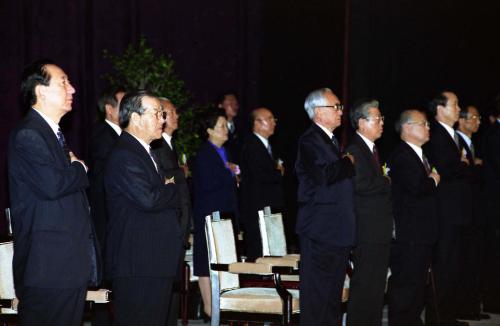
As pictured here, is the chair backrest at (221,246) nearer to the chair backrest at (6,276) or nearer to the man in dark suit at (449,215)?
the chair backrest at (6,276)

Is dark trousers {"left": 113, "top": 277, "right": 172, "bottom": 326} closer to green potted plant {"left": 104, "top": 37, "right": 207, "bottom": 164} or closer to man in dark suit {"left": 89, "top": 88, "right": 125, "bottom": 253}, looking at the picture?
man in dark suit {"left": 89, "top": 88, "right": 125, "bottom": 253}

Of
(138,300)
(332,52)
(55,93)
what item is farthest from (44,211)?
(332,52)

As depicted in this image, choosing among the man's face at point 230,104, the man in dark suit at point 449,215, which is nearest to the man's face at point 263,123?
the man's face at point 230,104

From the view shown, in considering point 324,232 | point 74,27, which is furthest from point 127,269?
point 74,27

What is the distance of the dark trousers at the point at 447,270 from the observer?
5.90m

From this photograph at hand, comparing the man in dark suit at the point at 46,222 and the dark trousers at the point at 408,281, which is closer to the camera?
the man in dark suit at the point at 46,222

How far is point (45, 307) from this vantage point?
3281 millimetres

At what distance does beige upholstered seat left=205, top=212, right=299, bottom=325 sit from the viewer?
15.0 ft

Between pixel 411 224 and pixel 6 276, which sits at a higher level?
pixel 411 224

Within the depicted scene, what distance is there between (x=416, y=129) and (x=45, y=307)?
315 cm

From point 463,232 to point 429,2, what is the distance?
311cm

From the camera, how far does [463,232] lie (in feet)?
20.7

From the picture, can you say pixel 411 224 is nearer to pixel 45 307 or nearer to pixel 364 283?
pixel 364 283

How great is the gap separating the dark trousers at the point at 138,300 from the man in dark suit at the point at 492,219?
378 cm
